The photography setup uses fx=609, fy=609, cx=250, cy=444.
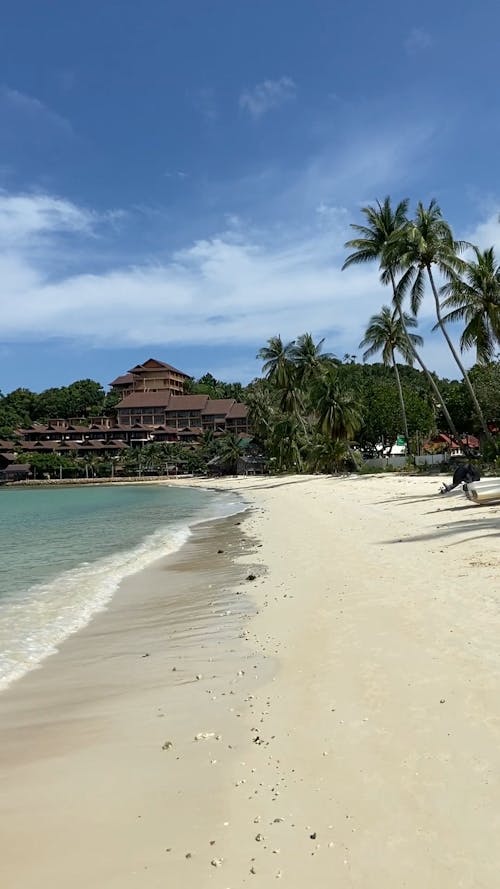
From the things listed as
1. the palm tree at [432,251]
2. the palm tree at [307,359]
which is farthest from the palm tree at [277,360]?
the palm tree at [432,251]

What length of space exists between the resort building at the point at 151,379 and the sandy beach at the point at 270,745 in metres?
117

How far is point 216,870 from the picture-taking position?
277cm

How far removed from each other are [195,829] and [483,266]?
33.1 meters

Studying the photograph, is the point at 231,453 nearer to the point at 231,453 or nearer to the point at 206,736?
the point at 231,453

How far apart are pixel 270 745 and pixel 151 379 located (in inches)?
4837

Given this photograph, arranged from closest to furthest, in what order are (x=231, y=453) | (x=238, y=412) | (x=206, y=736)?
(x=206, y=736) → (x=231, y=453) → (x=238, y=412)

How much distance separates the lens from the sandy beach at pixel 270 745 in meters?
2.84

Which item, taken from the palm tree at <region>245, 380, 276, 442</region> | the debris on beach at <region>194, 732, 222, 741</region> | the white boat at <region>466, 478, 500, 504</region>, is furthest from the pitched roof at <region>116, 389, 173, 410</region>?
the debris on beach at <region>194, 732, 222, 741</region>

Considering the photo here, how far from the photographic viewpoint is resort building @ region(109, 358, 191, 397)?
123875 millimetres

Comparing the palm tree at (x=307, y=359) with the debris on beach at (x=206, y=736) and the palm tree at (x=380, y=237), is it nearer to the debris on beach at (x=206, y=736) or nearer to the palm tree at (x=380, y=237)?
the palm tree at (x=380, y=237)

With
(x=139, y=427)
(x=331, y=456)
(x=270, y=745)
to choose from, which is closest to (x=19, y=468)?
(x=139, y=427)

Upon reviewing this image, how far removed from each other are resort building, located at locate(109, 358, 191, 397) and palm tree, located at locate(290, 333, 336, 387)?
220ft

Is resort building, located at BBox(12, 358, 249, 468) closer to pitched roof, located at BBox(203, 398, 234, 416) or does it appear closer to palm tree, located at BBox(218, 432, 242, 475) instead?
pitched roof, located at BBox(203, 398, 234, 416)

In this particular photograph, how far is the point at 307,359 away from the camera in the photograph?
5775 cm
